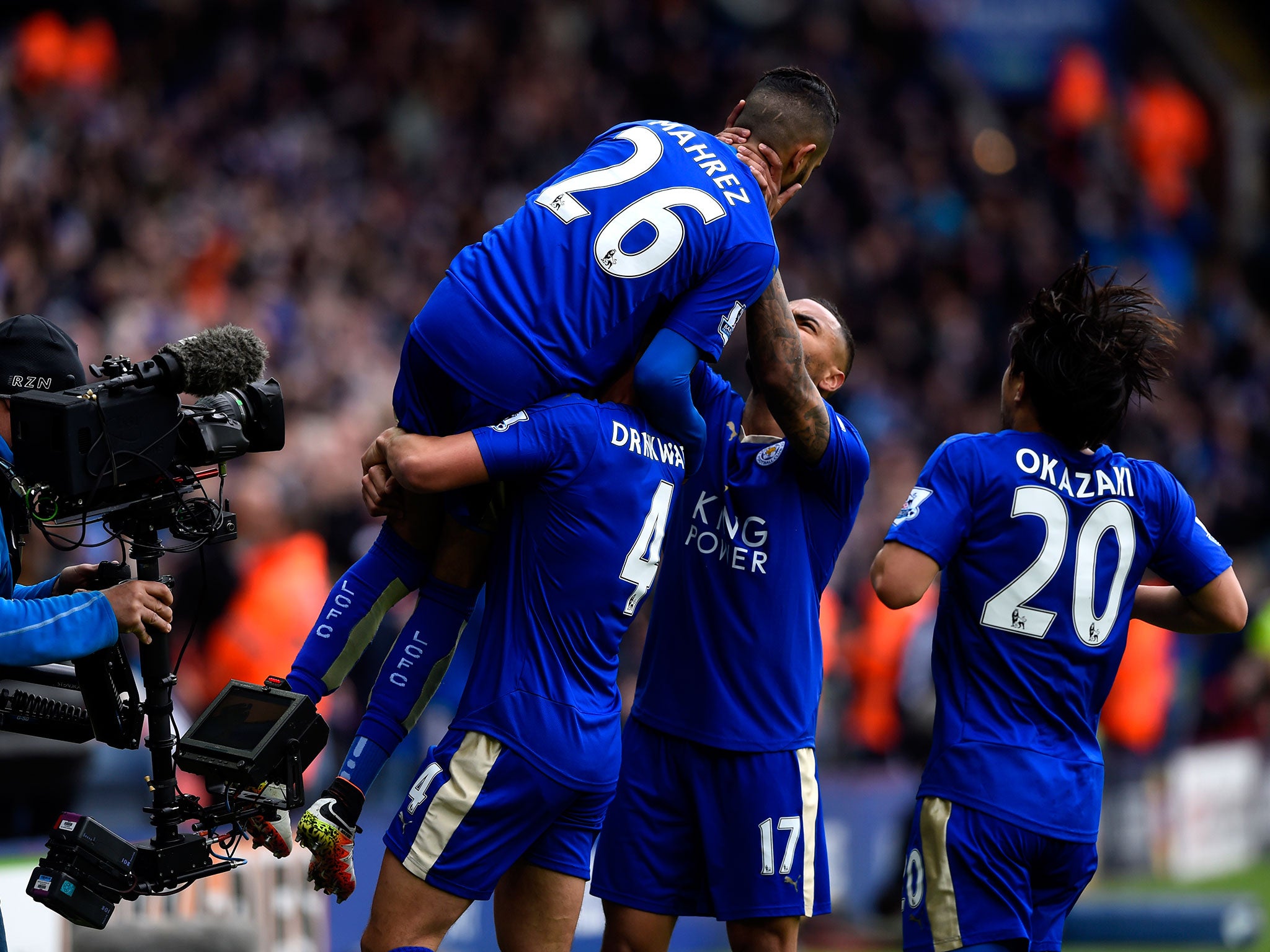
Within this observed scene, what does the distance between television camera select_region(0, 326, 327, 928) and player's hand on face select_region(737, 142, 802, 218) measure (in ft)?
4.58

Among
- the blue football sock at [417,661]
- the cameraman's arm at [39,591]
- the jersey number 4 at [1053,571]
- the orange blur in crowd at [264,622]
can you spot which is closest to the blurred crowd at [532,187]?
the orange blur in crowd at [264,622]

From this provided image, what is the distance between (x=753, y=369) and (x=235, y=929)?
3639 mm

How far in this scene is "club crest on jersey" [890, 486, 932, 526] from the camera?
12.4 ft

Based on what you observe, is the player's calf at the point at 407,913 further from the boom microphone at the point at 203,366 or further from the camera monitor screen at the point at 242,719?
the boom microphone at the point at 203,366

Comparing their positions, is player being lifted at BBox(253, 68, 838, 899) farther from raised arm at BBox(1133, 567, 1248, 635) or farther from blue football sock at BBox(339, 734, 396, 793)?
raised arm at BBox(1133, 567, 1248, 635)

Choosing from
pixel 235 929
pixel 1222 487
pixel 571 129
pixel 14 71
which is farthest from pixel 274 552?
pixel 1222 487

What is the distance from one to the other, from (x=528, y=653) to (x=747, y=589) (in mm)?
908

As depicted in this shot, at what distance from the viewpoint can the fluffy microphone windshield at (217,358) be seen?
348 cm

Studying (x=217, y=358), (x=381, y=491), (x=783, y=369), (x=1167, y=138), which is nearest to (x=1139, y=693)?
(x=783, y=369)

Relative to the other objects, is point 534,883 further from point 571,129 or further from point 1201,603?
point 571,129

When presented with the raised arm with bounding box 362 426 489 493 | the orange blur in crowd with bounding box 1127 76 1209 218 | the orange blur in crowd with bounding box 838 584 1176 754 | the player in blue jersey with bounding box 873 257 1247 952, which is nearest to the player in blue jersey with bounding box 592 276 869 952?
the player in blue jersey with bounding box 873 257 1247 952

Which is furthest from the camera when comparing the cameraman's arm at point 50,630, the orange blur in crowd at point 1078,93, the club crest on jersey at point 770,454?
the orange blur in crowd at point 1078,93

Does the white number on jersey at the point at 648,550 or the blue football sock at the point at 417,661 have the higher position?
the white number on jersey at the point at 648,550

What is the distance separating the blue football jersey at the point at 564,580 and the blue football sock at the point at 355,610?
389 millimetres
